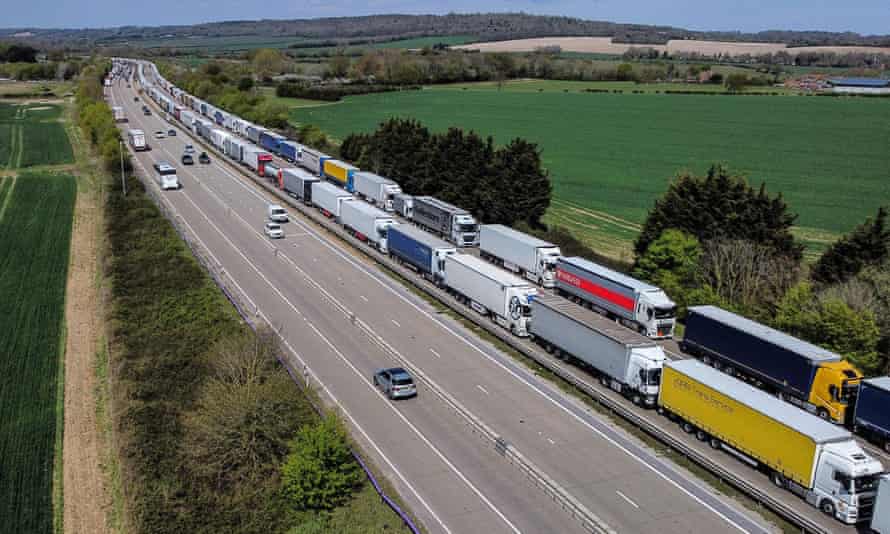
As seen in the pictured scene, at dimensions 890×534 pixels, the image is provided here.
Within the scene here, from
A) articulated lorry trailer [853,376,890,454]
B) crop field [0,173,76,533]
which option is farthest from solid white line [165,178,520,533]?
articulated lorry trailer [853,376,890,454]

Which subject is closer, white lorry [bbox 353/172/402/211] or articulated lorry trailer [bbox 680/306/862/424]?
articulated lorry trailer [bbox 680/306/862/424]

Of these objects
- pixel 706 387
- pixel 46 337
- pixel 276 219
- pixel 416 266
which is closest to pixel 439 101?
pixel 276 219

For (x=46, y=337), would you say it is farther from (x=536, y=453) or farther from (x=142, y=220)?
(x=536, y=453)

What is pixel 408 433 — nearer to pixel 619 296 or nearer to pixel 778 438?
pixel 778 438

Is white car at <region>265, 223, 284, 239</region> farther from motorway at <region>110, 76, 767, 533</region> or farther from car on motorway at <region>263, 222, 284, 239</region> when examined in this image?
motorway at <region>110, 76, 767, 533</region>

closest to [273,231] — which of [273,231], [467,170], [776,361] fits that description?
[273,231]

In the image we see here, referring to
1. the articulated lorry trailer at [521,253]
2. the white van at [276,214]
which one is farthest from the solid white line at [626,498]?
the white van at [276,214]
